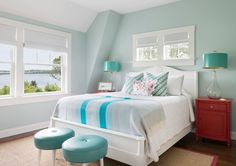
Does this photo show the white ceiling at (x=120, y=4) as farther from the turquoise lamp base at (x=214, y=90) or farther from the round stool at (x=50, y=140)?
the round stool at (x=50, y=140)

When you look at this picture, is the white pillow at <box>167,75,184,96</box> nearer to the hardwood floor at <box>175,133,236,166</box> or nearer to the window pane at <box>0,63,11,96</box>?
the hardwood floor at <box>175,133,236,166</box>

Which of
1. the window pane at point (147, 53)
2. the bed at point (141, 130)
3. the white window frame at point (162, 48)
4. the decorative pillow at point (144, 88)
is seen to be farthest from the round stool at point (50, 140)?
the window pane at point (147, 53)

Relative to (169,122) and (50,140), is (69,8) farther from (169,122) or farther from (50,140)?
(169,122)

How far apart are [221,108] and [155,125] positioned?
149 cm

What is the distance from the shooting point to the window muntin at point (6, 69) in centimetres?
357

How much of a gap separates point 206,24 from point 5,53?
12.8 ft

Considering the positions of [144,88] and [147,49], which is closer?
[144,88]

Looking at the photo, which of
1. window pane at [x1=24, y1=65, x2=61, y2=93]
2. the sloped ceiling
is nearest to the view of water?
window pane at [x1=24, y1=65, x2=61, y2=93]

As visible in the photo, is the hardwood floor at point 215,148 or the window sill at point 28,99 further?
the window sill at point 28,99

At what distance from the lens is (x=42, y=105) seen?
13.6 feet

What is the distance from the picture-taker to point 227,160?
2523mm

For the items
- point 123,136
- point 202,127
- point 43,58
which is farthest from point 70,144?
point 43,58

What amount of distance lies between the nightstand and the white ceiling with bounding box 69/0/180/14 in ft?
7.39

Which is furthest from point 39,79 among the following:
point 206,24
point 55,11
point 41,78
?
point 206,24
